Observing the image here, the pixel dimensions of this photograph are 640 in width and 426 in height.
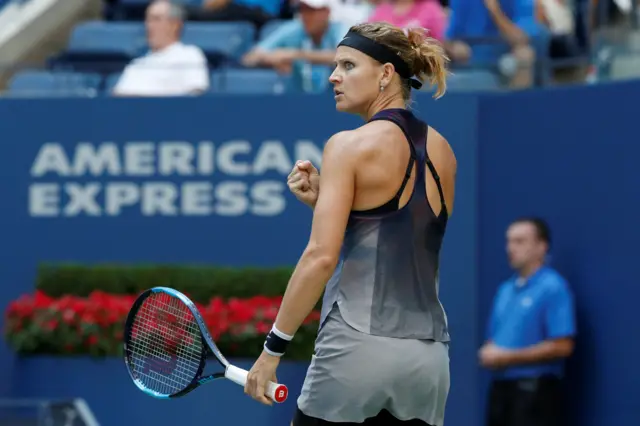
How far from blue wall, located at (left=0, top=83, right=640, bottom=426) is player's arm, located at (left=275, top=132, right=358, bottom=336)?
340cm

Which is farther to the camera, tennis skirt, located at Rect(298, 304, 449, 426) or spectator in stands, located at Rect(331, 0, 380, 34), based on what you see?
spectator in stands, located at Rect(331, 0, 380, 34)

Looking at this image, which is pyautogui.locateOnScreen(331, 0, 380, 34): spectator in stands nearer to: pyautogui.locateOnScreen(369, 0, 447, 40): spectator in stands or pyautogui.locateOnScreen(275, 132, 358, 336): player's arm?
pyautogui.locateOnScreen(369, 0, 447, 40): spectator in stands

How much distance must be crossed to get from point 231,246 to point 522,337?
1947 mm

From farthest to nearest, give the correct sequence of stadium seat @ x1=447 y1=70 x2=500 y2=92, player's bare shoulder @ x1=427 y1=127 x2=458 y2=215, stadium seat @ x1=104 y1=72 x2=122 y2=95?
stadium seat @ x1=104 y1=72 x2=122 y2=95 → stadium seat @ x1=447 y1=70 x2=500 y2=92 → player's bare shoulder @ x1=427 y1=127 x2=458 y2=215

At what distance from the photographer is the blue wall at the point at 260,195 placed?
7.07 metres

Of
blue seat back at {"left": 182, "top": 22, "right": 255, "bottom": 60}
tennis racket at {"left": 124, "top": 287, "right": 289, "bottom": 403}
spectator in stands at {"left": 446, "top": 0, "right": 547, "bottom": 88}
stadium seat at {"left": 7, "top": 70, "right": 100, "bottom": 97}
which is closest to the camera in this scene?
tennis racket at {"left": 124, "top": 287, "right": 289, "bottom": 403}

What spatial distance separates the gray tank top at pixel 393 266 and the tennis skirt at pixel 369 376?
4cm

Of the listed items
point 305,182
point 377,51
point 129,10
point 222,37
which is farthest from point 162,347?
point 129,10

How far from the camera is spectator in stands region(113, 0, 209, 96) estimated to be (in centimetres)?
805

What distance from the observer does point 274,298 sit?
24.6 ft

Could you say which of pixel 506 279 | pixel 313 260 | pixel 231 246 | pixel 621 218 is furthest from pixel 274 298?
pixel 313 260

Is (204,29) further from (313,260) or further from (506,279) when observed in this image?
(313,260)

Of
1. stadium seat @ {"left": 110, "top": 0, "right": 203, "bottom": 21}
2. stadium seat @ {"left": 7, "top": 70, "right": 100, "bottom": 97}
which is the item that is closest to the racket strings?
stadium seat @ {"left": 7, "top": 70, "right": 100, "bottom": 97}

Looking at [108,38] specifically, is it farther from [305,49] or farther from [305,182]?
[305,182]
